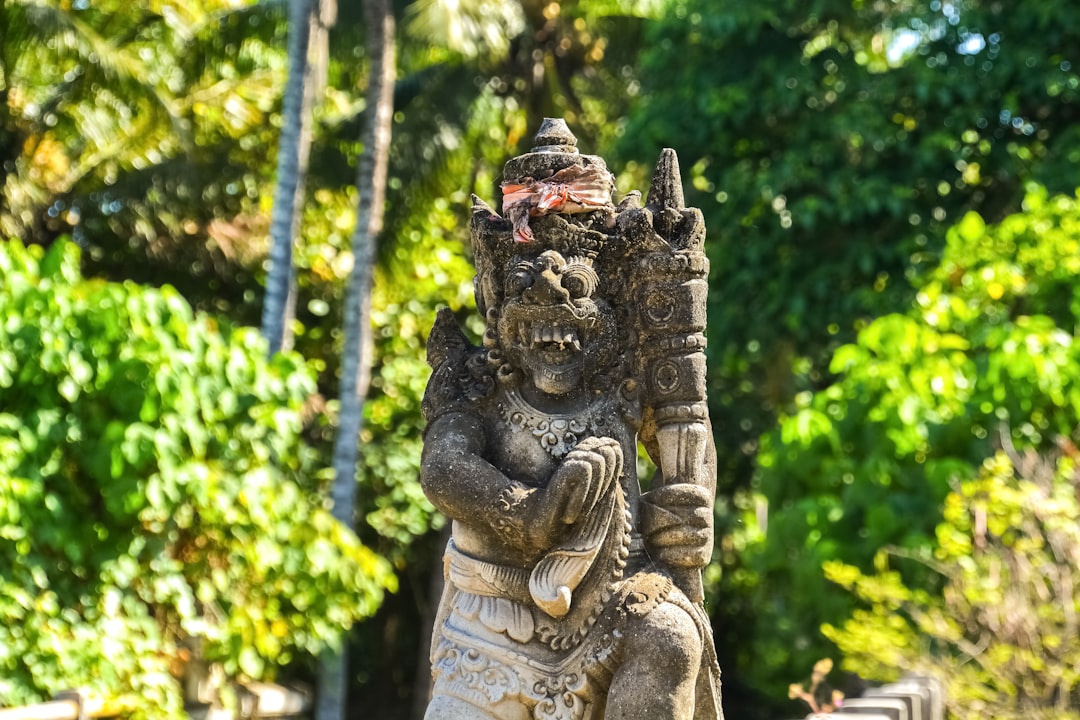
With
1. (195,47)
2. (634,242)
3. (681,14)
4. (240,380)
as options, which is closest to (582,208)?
(634,242)

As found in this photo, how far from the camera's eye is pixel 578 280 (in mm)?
4469

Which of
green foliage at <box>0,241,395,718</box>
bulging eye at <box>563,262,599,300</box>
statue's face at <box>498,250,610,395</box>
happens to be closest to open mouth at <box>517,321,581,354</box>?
statue's face at <box>498,250,610,395</box>

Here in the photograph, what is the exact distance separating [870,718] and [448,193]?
30.2ft

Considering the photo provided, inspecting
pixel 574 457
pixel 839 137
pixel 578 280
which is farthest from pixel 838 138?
pixel 574 457

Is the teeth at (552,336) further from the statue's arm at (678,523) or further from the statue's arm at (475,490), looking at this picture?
the statue's arm at (678,523)

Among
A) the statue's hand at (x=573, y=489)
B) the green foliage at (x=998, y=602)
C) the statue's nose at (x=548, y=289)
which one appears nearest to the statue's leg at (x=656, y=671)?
the statue's hand at (x=573, y=489)

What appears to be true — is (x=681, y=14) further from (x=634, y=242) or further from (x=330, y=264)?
(x=634, y=242)

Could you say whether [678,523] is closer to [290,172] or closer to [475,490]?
[475,490]

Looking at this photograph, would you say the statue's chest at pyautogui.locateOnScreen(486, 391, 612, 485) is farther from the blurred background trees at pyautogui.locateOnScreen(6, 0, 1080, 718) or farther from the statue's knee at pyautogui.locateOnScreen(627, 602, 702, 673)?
the blurred background trees at pyautogui.locateOnScreen(6, 0, 1080, 718)

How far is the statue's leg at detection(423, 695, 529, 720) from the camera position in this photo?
14.0 feet

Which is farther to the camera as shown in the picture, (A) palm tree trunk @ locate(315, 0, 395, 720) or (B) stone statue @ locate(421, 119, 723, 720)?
(A) palm tree trunk @ locate(315, 0, 395, 720)

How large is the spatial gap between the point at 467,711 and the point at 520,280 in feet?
4.05

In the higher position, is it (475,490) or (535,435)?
(535,435)

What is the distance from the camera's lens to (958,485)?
8719 mm
